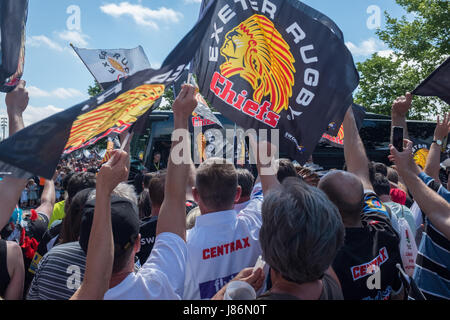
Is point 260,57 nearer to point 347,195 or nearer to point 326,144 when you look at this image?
point 347,195

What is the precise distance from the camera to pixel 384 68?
2347cm

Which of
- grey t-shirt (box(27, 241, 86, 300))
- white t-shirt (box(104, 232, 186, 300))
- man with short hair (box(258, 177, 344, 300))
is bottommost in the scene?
grey t-shirt (box(27, 241, 86, 300))

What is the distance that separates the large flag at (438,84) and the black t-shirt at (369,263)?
144cm

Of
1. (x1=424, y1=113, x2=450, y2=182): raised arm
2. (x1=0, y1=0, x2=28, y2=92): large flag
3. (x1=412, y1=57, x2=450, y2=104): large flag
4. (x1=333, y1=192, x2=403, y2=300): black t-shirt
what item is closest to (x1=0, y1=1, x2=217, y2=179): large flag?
(x1=0, y1=0, x2=28, y2=92): large flag

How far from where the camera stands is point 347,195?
2.16 m

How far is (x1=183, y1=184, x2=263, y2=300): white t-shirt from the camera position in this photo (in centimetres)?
213

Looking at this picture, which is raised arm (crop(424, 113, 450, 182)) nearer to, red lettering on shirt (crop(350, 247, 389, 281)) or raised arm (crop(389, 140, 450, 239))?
raised arm (crop(389, 140, 450, 239))

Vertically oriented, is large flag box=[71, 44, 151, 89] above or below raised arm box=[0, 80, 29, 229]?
above

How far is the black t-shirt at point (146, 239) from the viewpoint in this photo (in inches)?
116

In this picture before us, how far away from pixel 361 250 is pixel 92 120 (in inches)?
70.1

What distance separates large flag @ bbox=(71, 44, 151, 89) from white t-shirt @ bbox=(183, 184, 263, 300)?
3826 millimetres

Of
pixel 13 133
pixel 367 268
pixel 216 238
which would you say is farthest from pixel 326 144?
pixel 13 133
